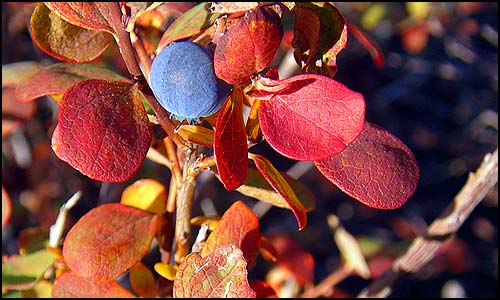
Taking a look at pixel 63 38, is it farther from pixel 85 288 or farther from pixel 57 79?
pixel 85 288

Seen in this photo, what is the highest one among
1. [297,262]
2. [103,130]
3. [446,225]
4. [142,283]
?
[103,130]

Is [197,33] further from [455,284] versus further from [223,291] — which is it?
[455,284]

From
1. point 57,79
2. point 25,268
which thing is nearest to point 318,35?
point 57,79

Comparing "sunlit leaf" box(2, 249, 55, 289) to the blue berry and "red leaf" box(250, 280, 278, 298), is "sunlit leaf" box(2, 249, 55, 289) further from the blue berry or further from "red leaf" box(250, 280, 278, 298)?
the blue berry

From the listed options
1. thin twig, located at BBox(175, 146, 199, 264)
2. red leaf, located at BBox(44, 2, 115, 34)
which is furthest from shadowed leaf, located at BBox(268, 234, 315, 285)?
red leaf, located at BBox(44, 2, 115, 34)

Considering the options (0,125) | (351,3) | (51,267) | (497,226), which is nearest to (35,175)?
(0,125)

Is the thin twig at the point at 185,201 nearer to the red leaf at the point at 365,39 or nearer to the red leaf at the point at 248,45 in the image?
the red leaf at the point at 248,45
